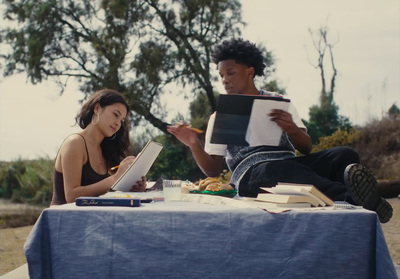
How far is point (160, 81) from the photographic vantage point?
16.4m

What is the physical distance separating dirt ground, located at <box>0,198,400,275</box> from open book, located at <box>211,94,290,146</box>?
11.3ft

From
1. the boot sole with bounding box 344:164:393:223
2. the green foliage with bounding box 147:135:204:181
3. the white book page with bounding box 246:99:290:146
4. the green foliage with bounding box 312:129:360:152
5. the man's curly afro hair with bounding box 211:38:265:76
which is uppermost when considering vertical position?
the man's curly afro hair with bounding box 211:38:265:76

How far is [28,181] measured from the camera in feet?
54.6

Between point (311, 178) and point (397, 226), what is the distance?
5741 millimetres

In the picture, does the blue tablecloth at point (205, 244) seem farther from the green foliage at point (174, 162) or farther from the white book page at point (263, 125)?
the green foliage at point (174, 162)

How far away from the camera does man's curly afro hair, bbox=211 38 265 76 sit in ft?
10.3

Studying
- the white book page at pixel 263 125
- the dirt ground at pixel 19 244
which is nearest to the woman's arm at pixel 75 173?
the white book page at pixel 263 125

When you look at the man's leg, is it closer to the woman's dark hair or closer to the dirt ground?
the woman's dark hair

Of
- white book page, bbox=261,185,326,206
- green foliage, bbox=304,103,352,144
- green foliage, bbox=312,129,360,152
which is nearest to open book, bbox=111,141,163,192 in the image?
white book page, bbox=261,185,326,206

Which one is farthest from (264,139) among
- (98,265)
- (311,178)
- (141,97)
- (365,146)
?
(141,97)

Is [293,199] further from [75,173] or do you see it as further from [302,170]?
[75,173]

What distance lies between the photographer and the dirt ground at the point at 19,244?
21.2 ft

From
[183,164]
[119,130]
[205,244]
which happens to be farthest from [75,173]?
[183,164]

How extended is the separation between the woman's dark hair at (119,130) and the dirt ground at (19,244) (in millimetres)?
3323
